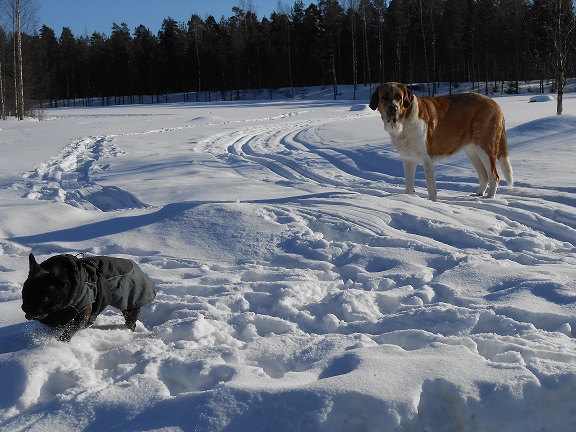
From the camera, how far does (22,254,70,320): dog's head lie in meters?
3.06

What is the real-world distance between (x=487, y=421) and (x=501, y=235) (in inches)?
125

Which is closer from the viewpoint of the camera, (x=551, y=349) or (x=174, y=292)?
(x=551, y=349)

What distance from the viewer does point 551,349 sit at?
308cm

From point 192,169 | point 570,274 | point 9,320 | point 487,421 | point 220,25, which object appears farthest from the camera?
point 220,25

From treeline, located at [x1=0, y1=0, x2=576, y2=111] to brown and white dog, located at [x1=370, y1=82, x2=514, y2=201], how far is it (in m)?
36.2

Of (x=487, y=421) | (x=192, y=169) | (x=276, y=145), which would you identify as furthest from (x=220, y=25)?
(x=487, y=421)

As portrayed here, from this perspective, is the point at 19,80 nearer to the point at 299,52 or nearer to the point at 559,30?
the point at 559,30

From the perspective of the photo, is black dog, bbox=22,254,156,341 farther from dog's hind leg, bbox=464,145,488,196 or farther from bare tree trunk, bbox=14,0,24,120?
bare tree trunk, bbox=14,0,24,120

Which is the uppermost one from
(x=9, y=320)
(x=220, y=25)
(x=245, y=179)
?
(x=220, y=25)

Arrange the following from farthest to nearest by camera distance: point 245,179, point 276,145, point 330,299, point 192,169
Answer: point 276,145
point 192,169
point 245,179
point 330,299

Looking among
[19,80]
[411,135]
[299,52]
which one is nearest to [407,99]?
[411,135]

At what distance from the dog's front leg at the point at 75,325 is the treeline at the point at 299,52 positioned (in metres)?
39.4

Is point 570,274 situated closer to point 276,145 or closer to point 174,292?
point 174,292

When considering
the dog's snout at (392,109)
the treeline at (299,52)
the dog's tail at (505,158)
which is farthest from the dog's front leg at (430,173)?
the treeline at (299,52)
